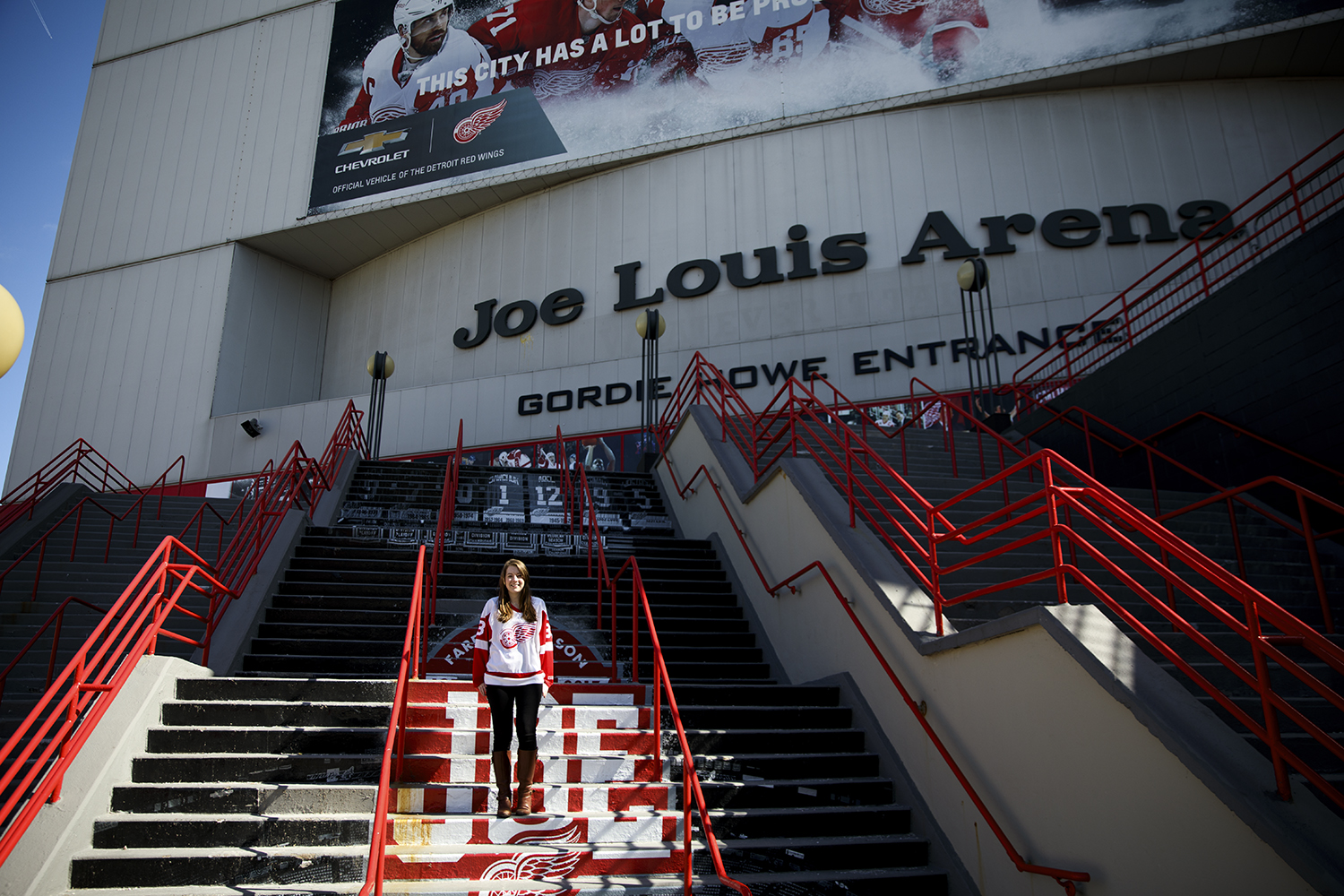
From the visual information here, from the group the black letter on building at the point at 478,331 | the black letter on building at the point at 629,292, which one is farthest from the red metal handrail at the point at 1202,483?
the black letter on building at the point at 478,331

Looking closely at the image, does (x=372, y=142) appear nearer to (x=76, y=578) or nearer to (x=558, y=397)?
(x=558, y=397)

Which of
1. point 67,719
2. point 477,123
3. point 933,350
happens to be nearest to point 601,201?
point 477,123

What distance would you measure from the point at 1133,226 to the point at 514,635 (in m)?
16.2

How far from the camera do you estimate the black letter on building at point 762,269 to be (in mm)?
17938

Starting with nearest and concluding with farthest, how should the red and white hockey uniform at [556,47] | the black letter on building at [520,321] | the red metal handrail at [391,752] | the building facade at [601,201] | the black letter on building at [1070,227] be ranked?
the red metal handrail at [391,752] → the black letter on building at [1070,227] → the building facade at [601,201] → the black letter on building at [520,321] → the red and white hockey uniform at [556,47]

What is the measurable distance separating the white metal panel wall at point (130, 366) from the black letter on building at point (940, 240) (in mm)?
15899

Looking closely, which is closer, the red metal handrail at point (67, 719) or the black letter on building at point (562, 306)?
the red metal handrail at point (67, 719)

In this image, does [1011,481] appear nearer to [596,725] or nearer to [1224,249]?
[596,725]

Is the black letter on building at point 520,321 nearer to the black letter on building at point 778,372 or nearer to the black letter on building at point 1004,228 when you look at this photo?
the black letter on building at point 778,372

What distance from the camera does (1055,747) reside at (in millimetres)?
4191

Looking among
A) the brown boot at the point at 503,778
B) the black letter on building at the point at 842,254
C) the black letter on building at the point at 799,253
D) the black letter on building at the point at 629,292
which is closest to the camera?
the brown boot at the point at 503,778

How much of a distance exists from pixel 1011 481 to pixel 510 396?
39.8ft

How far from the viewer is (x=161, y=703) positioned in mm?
5359

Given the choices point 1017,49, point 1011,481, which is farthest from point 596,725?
point 1017,49
